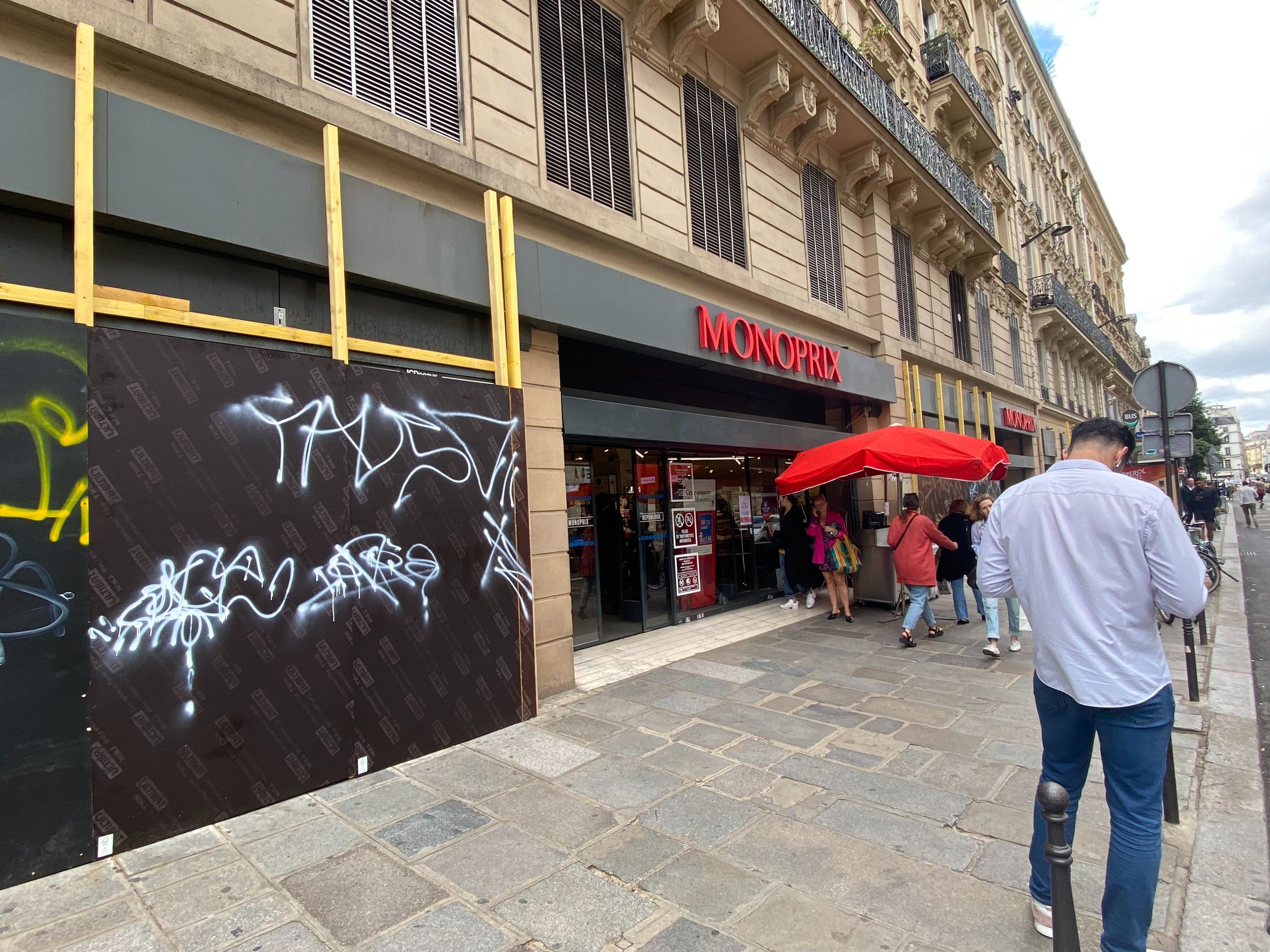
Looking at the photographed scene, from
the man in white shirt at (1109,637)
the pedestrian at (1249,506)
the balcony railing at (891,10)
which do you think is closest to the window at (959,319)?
the balcony railing at (891,10)

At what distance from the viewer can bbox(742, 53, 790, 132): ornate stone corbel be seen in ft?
28.3

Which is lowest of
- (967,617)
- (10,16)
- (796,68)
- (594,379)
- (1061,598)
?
(967,617)

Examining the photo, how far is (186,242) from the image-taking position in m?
3.84

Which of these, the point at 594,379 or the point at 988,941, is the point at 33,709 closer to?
the point at 988,941

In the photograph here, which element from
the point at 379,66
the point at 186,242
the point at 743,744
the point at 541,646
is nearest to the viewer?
the point at 186,242

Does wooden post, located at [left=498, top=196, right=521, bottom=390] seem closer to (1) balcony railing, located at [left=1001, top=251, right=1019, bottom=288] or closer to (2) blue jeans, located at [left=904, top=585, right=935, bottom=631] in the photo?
(2) blue jeans, located at [left=904, top=585, right=935, bottom=631]

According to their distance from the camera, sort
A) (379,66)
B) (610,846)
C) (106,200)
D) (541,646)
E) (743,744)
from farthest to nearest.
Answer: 1. (541,646)
2. (379,66)
3. (743,744)
4. (106,200)
5. (610,846)

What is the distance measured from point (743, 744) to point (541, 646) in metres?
1.94

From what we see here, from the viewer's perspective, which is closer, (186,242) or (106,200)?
(106,200)

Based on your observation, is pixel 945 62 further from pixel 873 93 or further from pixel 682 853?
pixel 682 853

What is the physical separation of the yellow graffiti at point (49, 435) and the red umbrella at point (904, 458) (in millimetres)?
6897

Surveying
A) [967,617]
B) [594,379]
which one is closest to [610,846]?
[594,379]

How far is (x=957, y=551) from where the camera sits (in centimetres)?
787

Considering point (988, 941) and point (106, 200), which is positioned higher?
point (106, 200)
